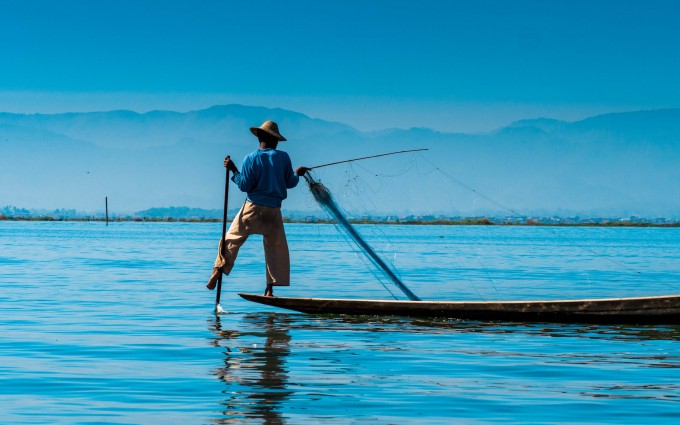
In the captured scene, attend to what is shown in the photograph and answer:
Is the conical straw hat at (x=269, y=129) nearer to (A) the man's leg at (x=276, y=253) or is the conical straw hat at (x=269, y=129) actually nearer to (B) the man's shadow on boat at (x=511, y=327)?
(A) the man's leg at (x=276, y=253)

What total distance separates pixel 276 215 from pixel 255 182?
1.61 feet

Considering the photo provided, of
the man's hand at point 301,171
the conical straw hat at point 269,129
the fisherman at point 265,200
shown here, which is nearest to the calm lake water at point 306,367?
the fisherman at point 265,200

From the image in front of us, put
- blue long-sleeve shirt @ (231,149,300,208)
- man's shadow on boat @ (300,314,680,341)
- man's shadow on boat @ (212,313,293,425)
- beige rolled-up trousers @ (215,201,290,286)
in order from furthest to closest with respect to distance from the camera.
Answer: beige rolled-up trousers @ (215,201,290,286) < blue long-sleeve shirt @ (231,149,300,208) < man's shadow on boat @ (300,314,680,341) < man's shadow on boat @ (212,313,293,425)

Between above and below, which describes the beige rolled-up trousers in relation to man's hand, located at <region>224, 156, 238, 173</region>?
below

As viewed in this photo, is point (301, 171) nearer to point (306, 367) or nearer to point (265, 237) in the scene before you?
point (265, 237)

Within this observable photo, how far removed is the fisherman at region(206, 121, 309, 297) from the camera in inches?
494

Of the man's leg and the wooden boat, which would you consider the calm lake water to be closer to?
the wooden boat

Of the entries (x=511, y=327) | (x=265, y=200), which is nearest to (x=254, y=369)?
(x=511, y=327)

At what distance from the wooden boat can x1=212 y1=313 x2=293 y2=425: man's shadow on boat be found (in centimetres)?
54

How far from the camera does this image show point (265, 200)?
12633mm

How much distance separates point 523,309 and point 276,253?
3.19 meters

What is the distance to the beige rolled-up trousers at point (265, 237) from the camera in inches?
498

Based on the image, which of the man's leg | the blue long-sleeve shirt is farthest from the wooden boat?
the blue long-sleeve shirt

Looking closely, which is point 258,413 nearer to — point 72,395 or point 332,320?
point 72,395
